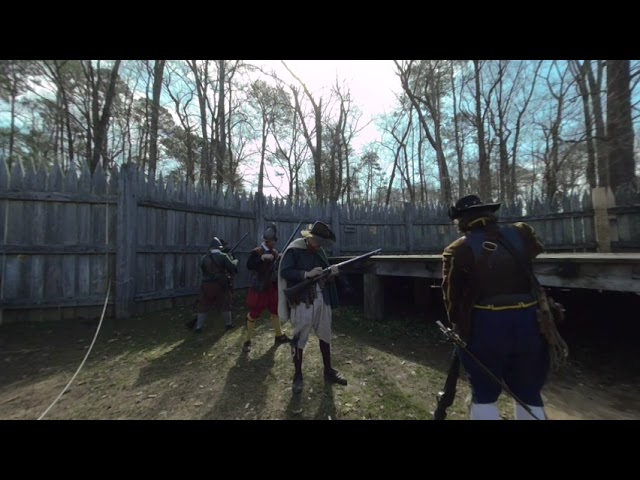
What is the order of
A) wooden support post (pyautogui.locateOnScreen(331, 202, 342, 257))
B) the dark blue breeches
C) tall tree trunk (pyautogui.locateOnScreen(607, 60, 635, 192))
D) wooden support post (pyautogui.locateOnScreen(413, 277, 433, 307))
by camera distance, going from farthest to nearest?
wooden support post (pyautogui.locateOnScreen(331, 202, 342, 257)) → tall tree trunk (pyautogui.locateOnScreen(607, 60, 635, 192)) → wooden support post (pyautogui.locateOnScreen(413, 277, 433, 307)) → the dark blue breeches

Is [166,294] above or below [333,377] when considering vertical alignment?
above

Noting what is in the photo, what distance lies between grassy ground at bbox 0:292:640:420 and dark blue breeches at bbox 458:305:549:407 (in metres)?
1.05

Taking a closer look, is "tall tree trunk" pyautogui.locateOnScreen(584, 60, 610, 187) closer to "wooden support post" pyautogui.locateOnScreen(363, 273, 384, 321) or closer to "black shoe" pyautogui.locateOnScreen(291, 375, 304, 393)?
"wooden support post" pyautogui.locateOnScreen(363, 273, 384, 321)

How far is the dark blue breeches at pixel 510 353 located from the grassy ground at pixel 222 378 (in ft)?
3.45

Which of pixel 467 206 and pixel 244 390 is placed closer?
pixel 467 206

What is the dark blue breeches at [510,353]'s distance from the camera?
2.11m

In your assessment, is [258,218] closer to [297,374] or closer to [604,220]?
[297,374]

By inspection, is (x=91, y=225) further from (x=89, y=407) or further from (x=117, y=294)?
(x=89, y=407)

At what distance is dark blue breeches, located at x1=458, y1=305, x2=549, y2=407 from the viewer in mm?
2107

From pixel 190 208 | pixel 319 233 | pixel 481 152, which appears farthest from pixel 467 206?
pixel 481 152

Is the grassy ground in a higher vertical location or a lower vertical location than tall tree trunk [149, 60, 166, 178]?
lower

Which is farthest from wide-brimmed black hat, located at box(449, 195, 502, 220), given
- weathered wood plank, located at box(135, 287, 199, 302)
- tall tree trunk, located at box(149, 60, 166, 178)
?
tall tree trunk, located at box(149, 60, 166, 178)

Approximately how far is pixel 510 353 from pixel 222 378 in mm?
3384

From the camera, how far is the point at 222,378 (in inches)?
149
